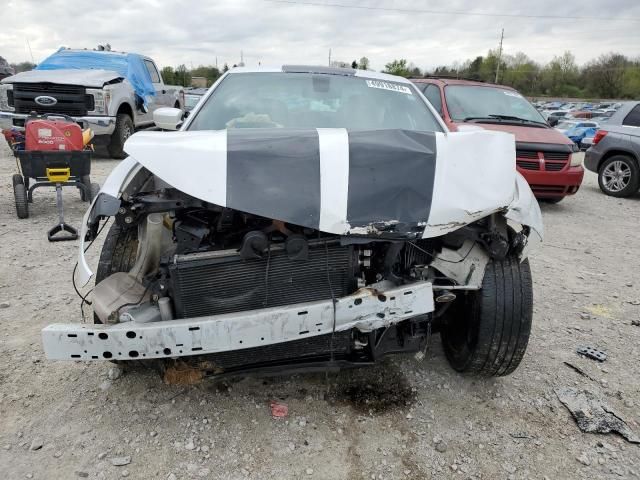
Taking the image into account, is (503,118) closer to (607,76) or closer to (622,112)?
(622,112)

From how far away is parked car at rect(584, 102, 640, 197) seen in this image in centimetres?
876

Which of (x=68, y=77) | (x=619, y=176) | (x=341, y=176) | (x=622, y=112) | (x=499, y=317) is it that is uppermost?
(x=68, y=77)

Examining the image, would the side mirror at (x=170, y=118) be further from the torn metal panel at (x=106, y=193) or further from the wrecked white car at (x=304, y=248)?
the torn metal panel at (x=106, y=193)

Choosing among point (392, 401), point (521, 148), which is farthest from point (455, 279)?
point (521, 148)

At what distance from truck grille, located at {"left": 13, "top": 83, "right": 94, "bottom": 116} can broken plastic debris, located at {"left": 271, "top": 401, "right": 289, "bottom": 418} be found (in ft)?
26.3

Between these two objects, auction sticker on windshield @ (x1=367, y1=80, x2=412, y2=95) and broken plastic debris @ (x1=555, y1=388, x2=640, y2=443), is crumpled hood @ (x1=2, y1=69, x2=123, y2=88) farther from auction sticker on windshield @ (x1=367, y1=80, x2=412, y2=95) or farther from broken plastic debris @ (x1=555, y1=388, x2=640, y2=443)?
broken plastic debris @ (x1=555, y1=388, x2=640, y2=443)

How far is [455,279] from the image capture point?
99.9 inches

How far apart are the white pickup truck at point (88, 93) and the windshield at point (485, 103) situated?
5.03 metres

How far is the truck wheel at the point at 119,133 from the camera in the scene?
9.80 meters

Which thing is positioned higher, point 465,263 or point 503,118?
Answer: point 503,118

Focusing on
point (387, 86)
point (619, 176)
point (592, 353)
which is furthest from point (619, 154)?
point (387, 86)

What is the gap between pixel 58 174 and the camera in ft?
17.7

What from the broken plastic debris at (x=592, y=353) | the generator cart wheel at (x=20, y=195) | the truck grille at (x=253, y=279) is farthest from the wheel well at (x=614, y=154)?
the generator cart wheel at (x=20, y=195)

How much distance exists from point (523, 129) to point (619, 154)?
9.58ft
